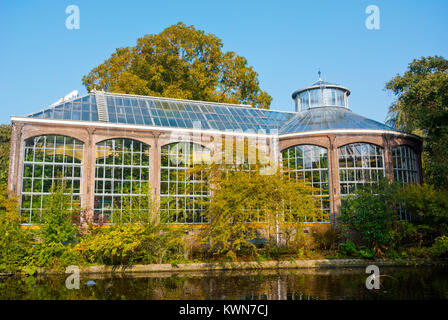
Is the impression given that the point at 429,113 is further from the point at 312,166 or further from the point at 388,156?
the point at 312,166

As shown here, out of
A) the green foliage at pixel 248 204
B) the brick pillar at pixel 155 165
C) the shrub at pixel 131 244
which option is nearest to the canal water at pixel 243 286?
the shrub at pixel 131 244

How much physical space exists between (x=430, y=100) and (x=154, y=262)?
22.0 m

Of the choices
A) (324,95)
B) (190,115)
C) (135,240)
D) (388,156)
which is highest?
(324,95)

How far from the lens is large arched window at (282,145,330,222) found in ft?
80.1

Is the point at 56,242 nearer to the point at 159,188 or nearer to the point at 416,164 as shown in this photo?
the point at 159,188

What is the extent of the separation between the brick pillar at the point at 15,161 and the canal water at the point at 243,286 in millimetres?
5905

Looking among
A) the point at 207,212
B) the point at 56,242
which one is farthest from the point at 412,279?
the point at 56,242

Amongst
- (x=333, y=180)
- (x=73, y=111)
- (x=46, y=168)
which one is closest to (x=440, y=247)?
(x=333, y=180)

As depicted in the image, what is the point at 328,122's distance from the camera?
26531 mm

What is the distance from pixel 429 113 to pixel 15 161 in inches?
1024

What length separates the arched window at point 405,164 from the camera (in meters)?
25.7

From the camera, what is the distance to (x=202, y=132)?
24.5 m

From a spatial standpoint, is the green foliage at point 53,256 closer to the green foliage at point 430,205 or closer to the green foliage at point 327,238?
the green foliage at point 327,238

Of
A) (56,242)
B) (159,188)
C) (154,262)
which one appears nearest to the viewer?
(56,242)
